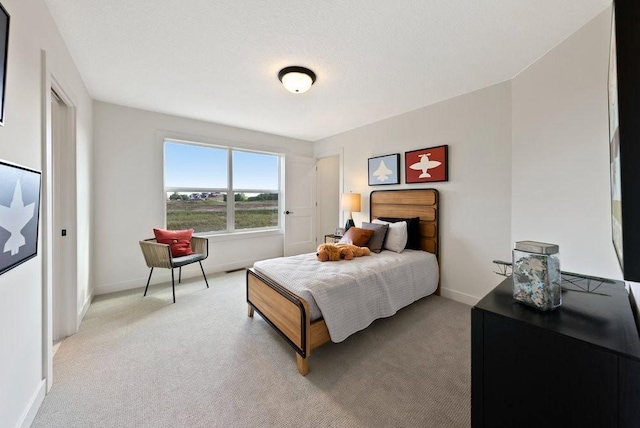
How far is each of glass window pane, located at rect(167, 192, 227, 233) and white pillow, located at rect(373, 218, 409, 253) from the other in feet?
9.03

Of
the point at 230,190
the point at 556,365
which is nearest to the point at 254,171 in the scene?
the point at 230,190

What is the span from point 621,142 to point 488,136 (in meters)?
2.45

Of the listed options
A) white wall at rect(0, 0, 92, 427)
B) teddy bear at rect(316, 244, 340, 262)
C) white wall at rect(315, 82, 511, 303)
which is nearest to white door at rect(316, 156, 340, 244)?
white wall at rect(315, 82, 511, 303)

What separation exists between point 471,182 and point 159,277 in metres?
4.33

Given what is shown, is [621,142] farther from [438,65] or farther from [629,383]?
[438,65]

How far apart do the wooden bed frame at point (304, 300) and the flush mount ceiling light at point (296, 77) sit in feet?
6.16

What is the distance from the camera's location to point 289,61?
7.29ft

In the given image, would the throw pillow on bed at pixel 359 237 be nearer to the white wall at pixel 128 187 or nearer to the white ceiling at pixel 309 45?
the white ceiling at pixel 309 45

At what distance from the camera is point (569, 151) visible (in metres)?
2.00

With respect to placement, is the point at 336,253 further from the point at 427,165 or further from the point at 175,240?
the point at 175,240

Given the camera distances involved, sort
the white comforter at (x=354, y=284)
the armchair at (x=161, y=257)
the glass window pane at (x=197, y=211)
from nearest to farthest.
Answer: the white comforter at (x=354, y=284)
the armchair at (x=161, y=257)
the glass window pane at (x=197, y=211)

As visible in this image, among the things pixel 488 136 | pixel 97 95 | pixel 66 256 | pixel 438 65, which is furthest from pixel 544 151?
pixel 97 95

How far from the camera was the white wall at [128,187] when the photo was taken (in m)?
3.17

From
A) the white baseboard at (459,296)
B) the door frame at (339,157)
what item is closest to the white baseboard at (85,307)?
the door frame at (339,157)
